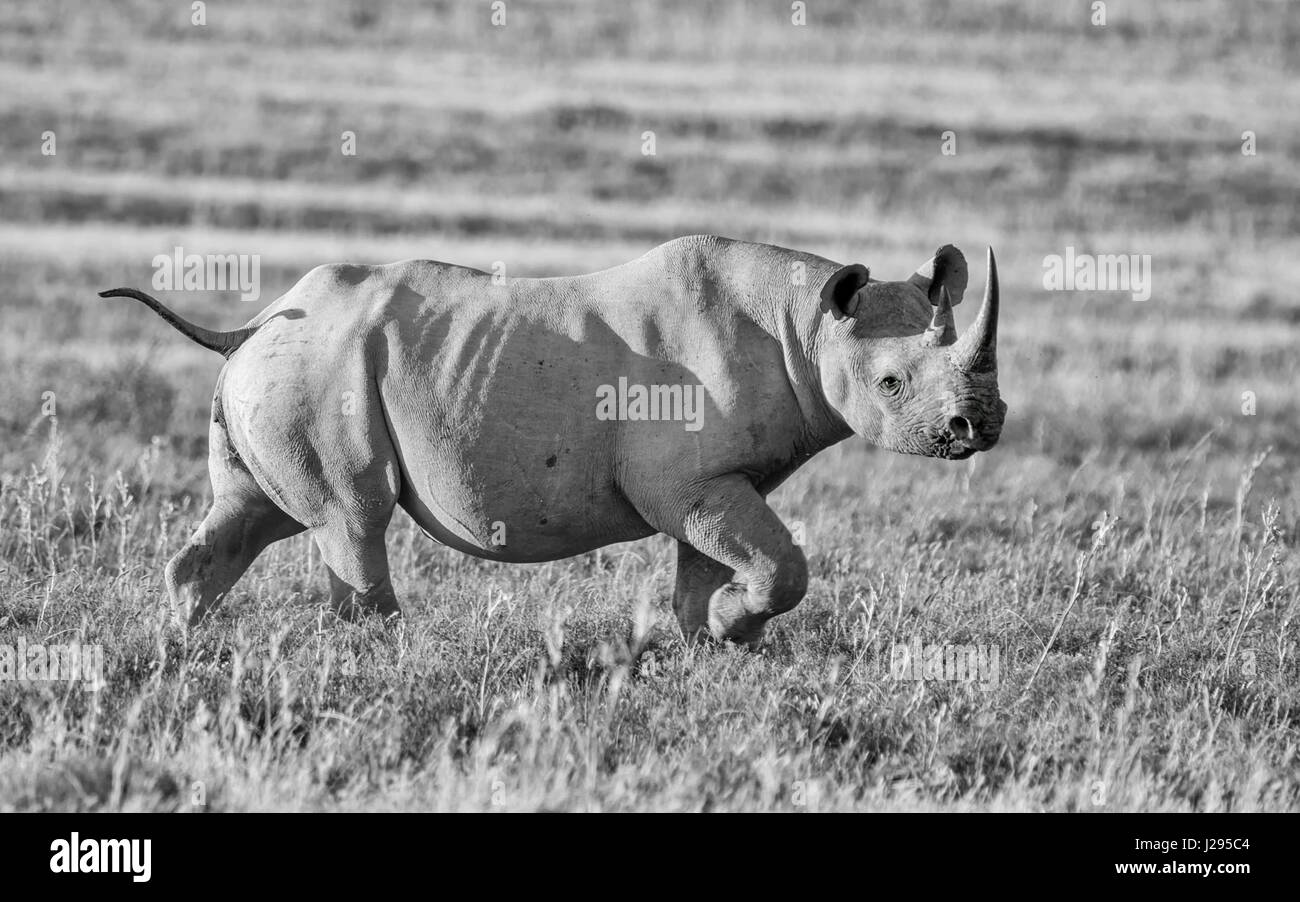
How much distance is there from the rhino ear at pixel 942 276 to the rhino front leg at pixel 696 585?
1483mm

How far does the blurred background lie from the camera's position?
16812mm

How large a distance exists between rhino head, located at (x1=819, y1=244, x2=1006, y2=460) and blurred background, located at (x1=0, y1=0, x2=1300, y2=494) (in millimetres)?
5376

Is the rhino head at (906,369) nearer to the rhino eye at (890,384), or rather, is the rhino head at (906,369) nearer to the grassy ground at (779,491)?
the rhino eye at (890,384)

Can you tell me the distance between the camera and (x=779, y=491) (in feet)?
39.1

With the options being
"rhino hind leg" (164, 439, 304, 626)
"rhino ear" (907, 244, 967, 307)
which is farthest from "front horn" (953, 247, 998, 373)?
"rhino hind leg" (164, 439, 304, 626)

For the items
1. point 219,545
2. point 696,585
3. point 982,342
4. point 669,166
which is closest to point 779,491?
point 696,585

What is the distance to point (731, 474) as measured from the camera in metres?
7.22

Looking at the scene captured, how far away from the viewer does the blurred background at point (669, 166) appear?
16.8m

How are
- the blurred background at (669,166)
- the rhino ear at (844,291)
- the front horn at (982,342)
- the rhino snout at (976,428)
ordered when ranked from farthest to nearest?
1. the blurred background at (669,166)
2. the rhino ear at (844,291)
3. the rhino snout at (976,428)
4. the front horn at (982,342)

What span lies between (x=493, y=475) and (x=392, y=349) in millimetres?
665

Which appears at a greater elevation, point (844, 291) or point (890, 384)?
point (844, 291)

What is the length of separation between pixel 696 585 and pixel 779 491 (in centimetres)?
411

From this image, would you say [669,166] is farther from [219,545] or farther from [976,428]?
[976,428]

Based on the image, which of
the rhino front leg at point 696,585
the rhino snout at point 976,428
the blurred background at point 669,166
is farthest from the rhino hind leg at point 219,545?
the blurred background at point 669,166
